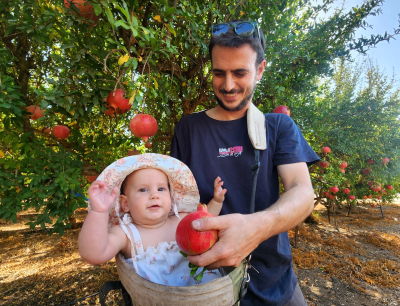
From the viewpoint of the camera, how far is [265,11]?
9.34 ft

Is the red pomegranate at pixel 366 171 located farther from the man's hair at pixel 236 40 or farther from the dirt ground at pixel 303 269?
the man's hair at pixel 236 40

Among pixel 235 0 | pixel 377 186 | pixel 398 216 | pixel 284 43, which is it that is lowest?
pixel 398 216

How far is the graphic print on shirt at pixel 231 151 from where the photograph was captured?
144cm

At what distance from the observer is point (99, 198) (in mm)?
1105

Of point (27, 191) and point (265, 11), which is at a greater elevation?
point (265, 11)

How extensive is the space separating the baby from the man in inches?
5.5

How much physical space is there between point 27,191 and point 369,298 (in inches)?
204

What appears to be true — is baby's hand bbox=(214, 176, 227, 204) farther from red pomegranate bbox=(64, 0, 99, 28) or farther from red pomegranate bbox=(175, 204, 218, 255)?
red pomegranate bbox=(64, 0, 99, 28)

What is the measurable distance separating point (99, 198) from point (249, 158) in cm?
86

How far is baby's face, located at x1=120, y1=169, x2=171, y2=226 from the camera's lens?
1.36 m

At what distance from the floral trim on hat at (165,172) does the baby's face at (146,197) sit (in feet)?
0.14

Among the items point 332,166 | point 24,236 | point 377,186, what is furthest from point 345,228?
point 24,236

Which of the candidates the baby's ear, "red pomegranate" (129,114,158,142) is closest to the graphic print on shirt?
the baby's ear

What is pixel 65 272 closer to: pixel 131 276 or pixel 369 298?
pixel 131 276
